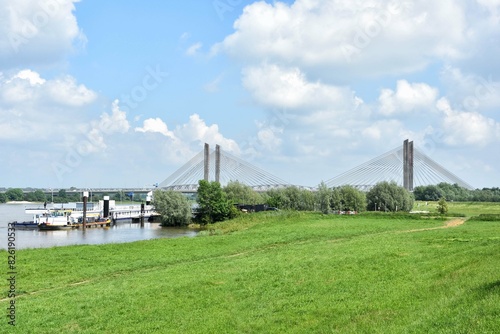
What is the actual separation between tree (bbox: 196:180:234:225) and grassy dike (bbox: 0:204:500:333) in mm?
51293

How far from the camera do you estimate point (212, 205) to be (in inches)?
3061

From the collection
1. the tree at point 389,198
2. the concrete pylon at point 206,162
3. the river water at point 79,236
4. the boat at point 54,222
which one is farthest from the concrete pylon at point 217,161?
the river water at point 79,236

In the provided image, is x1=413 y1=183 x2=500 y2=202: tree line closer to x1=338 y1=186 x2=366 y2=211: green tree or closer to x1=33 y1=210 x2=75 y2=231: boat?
x1=338 y1=186 x2=366 y2=211: green tree

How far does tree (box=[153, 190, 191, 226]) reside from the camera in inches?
3179

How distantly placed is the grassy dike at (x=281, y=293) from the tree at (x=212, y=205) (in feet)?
168

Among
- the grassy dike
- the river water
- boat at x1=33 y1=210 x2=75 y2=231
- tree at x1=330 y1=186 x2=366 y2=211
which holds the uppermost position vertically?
tree at x1=330 y1=186 x2=366 y2=211

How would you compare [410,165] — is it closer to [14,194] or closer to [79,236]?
[79,236]

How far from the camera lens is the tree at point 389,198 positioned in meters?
82.6

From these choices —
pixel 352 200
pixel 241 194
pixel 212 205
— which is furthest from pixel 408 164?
pixel 212 205

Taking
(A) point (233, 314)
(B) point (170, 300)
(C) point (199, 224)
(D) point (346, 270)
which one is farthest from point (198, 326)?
(C) point (199, 224)

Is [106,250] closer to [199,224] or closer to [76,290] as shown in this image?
[76,290]

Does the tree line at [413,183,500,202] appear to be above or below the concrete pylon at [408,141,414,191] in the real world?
below

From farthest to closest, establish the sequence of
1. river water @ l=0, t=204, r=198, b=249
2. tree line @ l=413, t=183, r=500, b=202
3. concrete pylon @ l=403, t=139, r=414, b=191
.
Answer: tree line @ l=413, t=183, r=500, b=202
concrete pylon @ l=403, t=139, r=414, b=191
river water @ l=0, t=204, r=198, b=249

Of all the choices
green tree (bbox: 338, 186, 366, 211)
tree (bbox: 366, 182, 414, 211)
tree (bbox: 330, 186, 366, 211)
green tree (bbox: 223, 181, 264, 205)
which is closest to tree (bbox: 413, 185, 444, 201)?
tree (bbox: 366, 182, 414, 211)
